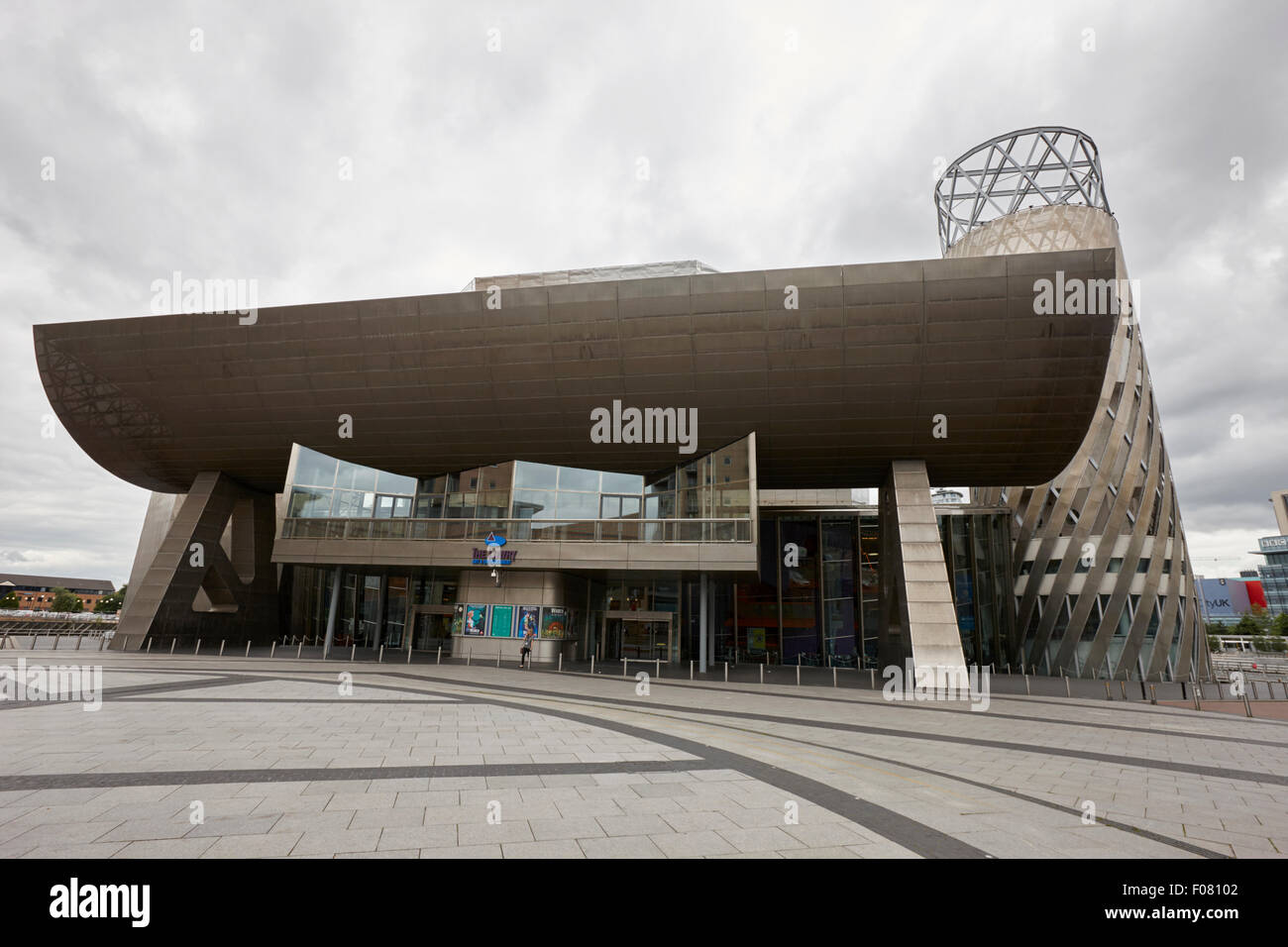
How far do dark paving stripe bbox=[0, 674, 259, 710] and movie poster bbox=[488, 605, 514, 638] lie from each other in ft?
38.8

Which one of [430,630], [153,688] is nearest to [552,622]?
[430,630]

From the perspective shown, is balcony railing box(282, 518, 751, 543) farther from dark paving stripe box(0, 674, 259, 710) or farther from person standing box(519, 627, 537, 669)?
dark paving stripe box(0, 674, 259, 710)

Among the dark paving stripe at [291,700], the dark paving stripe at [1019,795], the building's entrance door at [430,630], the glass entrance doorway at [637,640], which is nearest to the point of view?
the dark paving stripe at [1019,795]

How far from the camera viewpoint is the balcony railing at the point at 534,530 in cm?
2731

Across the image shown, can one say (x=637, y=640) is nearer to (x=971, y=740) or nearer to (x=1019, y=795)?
(x=971, y=740)

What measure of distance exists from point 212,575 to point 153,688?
1049 inches

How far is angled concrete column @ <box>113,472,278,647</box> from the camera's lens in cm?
3297

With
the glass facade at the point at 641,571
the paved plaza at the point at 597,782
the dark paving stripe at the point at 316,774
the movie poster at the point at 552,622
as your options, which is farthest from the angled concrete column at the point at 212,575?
the dark paving stripe at the point at 316,774

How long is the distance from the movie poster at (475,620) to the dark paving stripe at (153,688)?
11.5 meters

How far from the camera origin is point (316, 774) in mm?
7609

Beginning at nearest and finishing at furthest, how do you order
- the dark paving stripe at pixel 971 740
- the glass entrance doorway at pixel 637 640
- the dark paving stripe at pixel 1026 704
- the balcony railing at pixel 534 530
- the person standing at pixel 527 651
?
1. the dark paving stripe at pixel 971 740
2. the dark paving stripe at pixel 1026 704
3. the balcony railing at pixel 534 530
4. the person standing at pixel 527 651
5. the glass entrance doorway at pixel 637 640

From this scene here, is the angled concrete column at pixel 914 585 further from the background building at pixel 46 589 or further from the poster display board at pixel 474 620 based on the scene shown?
the background building at pixel 46 589
